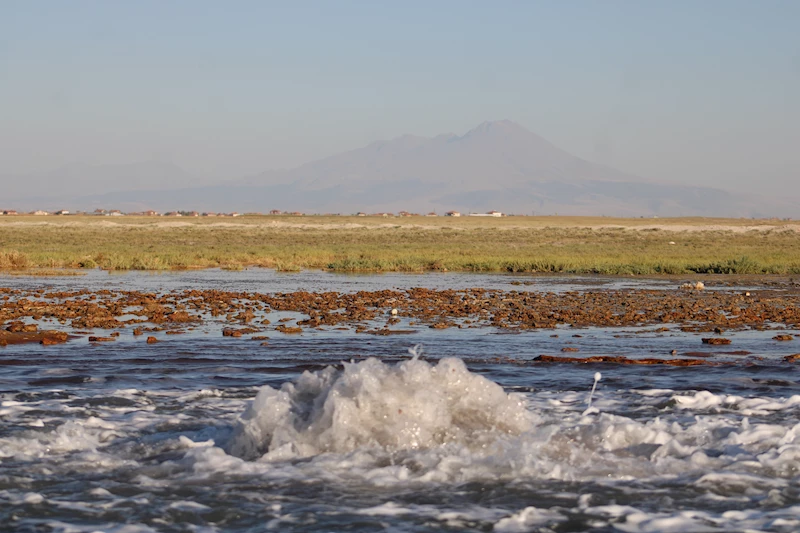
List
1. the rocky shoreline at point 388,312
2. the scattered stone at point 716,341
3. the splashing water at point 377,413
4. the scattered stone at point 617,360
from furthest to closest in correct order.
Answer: the rocky shoreline at point 388,312 < the scattered stone at point 716,341 < the scattered stone at point 617,360 < the splashing water at point 377,413

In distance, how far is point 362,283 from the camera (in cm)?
3275

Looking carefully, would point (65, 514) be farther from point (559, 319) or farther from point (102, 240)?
point (102, 240)

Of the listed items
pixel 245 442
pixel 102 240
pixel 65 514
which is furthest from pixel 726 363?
pixel 102 240

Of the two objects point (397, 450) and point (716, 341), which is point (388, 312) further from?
point (397, 450)

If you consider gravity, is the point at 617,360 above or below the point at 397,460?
above

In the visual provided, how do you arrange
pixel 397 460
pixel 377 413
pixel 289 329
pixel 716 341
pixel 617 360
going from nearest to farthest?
pixel 397 460, pixel 377 413, pixel 617 360, pixel 716 341, pixel 289 329

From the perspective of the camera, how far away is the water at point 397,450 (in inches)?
317

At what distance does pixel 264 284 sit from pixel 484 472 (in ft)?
76.6

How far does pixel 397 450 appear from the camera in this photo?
9875mm

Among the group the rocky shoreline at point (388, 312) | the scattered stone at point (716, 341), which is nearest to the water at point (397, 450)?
the scattered stone at point (716, 341)

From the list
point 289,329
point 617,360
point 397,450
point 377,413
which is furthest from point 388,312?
point 397,450

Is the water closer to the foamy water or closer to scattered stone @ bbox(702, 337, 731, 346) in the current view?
the foamy water

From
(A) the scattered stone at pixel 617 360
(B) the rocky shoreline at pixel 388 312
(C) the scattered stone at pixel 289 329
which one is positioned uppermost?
(B) the rocky shoreline at pixel 388 312

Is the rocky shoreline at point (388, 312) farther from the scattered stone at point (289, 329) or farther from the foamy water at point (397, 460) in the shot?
the foamy water at point (397, 460)
